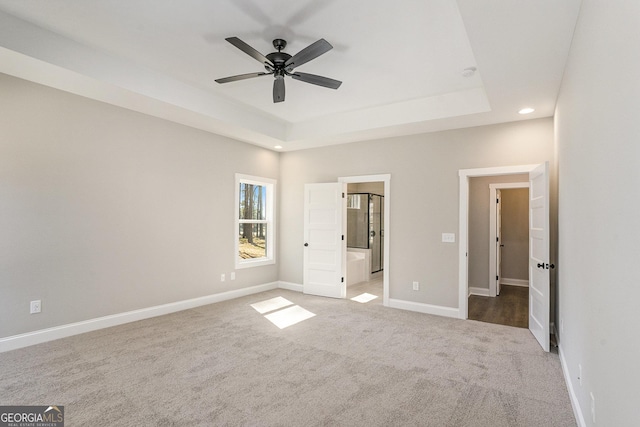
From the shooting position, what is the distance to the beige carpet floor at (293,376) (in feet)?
7.57

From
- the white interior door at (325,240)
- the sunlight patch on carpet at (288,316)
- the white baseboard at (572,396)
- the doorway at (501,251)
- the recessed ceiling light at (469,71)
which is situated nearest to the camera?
the white baseboard at (572,396)

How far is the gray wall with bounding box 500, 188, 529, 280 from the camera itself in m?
6.90

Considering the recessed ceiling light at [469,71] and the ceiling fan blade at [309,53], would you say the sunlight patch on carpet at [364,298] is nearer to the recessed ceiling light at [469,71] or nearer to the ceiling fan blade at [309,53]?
the recessed ceiling light at [469,71]

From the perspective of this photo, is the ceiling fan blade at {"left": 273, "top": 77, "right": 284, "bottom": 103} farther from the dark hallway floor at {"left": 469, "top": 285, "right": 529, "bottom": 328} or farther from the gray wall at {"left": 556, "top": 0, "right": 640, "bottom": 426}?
the dark hallway floor at {"left": 469, "top": 285, "right": 529, "bottom": 328}

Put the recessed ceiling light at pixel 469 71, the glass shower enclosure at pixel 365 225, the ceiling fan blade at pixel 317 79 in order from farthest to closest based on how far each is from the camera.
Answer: the glass shower enclosure at pixel 365 225, the recessed ceiling light at pixel 469 71, the ceiling fan blade at pixel 317 79

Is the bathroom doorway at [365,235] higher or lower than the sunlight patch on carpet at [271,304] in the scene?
higher

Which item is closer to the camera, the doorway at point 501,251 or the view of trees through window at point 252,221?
the doorway at point 501,251

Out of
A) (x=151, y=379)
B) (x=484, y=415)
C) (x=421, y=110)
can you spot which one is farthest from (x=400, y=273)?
(x=151, y=379)

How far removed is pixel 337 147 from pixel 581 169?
4.10 m

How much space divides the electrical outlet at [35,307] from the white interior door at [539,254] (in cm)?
536

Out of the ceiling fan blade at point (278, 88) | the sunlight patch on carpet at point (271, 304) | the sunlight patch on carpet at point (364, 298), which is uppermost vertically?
the ceiling fan blade at point (278, 88)

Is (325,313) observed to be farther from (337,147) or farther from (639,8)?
(639,8)

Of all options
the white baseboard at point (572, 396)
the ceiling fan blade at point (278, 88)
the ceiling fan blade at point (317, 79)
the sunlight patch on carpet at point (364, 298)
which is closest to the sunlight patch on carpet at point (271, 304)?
the sunlight patch on carpet at point (364, 298)

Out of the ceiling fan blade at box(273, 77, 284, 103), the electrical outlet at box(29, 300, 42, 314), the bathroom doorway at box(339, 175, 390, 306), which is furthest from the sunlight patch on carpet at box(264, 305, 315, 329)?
the ceiling fan blade at box(273, 77, 284, 103)
